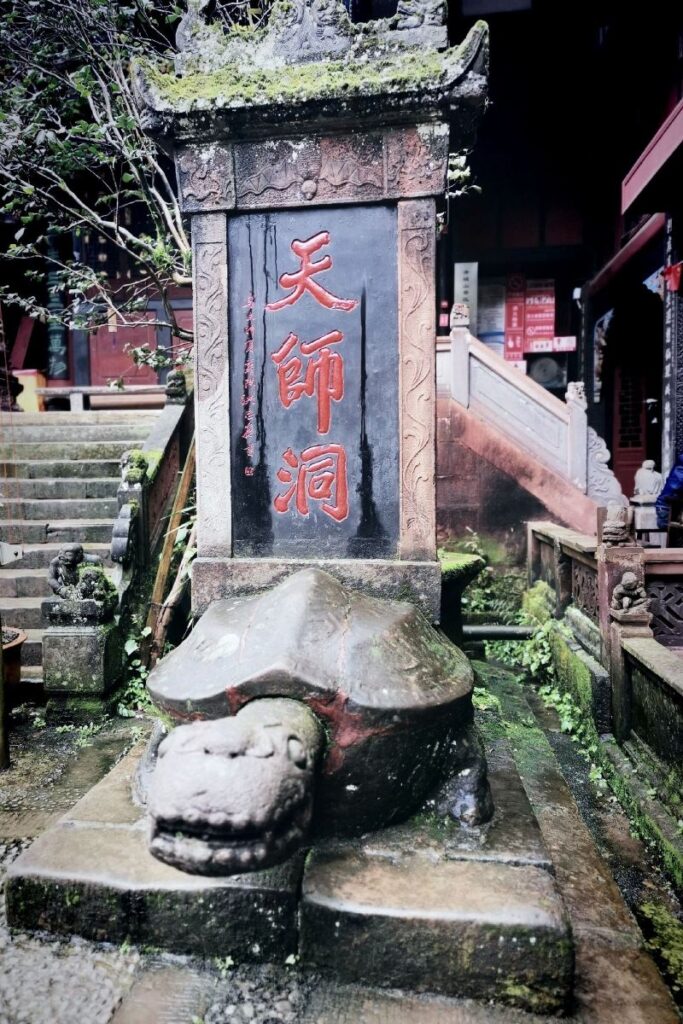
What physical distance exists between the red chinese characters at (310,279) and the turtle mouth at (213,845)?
2.54 meters

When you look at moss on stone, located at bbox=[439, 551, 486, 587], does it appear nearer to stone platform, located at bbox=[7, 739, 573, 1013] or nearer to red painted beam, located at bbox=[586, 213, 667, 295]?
stone platform, located at bbox=[7, 739, 573, 1013]

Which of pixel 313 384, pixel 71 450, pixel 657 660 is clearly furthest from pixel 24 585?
pixel 657 660

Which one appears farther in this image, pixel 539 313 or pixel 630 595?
pixel 539 313

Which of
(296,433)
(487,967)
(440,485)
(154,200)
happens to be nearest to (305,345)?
(296,433)

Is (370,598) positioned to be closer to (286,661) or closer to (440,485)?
(286,661)

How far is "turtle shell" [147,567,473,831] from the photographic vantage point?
7.88 feet

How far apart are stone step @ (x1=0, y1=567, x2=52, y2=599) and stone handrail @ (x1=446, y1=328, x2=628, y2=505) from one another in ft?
18.3

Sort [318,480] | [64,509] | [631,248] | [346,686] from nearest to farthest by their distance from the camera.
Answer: [346,686], [318,480], [64,509], [631,248]

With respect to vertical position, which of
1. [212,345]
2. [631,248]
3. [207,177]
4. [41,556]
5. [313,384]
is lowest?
[41,556]

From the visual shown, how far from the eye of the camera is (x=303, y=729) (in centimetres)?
227

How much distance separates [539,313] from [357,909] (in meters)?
14.8

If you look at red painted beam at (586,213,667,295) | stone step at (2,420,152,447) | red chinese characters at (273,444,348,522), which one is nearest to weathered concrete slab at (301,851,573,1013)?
red chinese characters at (273,444,348,522)

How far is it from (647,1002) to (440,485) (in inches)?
267

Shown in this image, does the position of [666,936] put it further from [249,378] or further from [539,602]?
[539,602]
